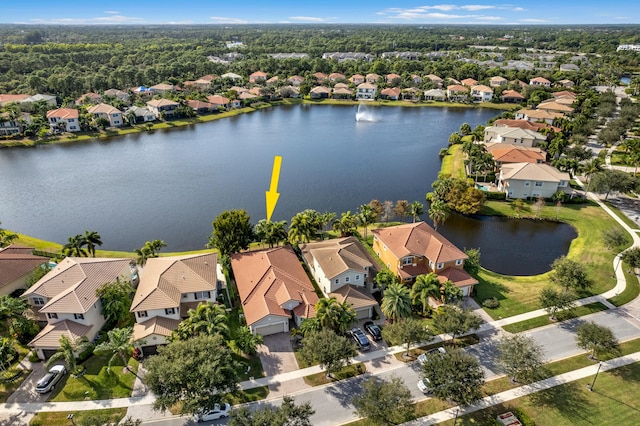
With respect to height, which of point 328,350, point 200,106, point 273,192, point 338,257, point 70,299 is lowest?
point 273,192

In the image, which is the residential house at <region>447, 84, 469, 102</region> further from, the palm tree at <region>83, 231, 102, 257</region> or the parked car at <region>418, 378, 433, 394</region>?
the parked car at <region>418, 378, 433, 394</region>

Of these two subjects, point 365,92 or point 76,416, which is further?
point 365,92

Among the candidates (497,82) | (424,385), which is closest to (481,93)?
(497,82)

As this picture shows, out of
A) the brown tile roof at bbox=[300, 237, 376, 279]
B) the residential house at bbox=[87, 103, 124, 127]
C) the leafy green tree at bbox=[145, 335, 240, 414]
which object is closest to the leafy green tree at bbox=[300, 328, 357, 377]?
the leafy green tree at bbox=[145, 335, 240, 414]

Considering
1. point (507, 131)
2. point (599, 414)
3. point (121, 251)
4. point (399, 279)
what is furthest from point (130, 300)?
point (507, 131)

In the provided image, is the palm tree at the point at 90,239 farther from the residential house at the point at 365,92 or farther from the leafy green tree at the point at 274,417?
the residential house at the point at 365,92

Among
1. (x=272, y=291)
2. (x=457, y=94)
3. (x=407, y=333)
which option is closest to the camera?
(x=407, y=333)

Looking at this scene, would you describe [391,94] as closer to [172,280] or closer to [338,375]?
[172,280]
